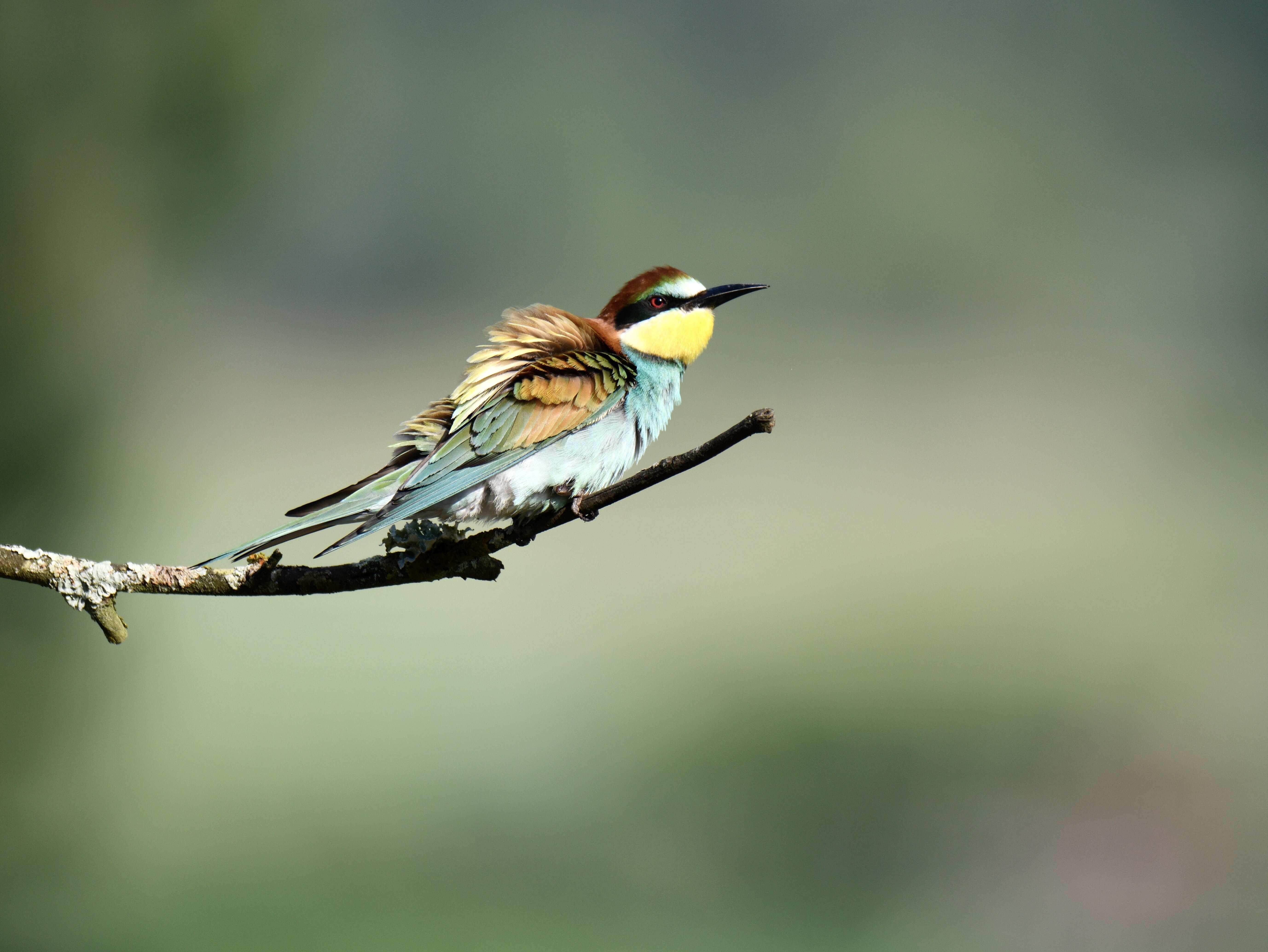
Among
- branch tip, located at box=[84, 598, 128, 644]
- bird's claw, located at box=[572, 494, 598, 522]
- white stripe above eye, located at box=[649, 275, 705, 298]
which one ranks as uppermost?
white stripe above eye, located at box=[649, 275, 705, 298]

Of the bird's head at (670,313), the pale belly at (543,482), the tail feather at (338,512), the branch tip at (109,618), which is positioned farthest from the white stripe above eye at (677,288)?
the branch tip at (109,618)

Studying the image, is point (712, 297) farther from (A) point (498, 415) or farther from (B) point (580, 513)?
(B) point (580, 513)

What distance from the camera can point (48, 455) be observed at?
1.39 m

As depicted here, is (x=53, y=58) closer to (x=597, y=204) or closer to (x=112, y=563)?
(x=112, y=563)

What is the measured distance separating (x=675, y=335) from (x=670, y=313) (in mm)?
21

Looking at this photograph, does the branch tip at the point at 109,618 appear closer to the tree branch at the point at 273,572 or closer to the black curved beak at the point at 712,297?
the tree branch at the point at 273,572

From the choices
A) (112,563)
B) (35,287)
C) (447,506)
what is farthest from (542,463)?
(35,287)

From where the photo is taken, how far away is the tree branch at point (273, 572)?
0.67 m

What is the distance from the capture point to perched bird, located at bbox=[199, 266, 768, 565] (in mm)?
779

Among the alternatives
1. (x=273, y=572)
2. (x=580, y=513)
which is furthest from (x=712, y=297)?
(x=273, y=572)

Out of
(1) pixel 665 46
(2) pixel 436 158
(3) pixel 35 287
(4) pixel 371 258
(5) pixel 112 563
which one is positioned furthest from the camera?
(1) pixel 665 46

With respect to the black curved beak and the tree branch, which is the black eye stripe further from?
the tree branch

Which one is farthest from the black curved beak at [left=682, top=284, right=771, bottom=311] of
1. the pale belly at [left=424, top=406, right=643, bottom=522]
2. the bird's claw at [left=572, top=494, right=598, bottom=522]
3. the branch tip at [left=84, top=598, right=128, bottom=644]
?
the branch tip at [left=84, top=598, right=128, bottom=644]

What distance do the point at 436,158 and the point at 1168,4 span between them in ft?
20.3
